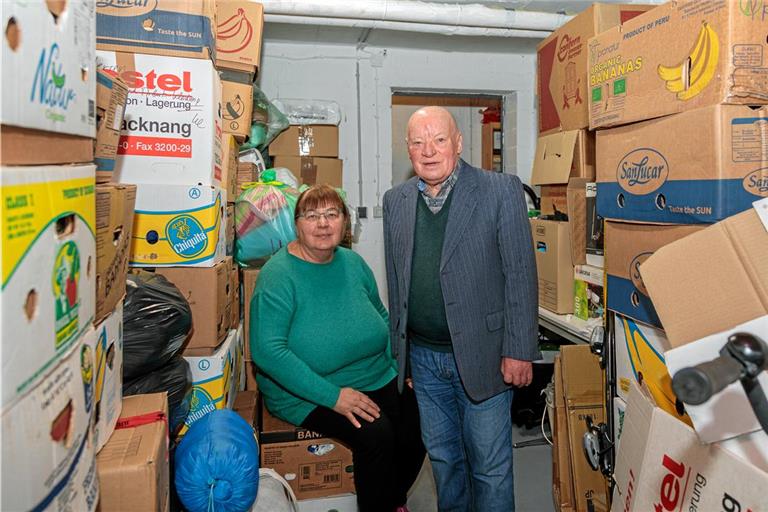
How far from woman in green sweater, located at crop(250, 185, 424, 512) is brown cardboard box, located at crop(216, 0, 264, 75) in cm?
89

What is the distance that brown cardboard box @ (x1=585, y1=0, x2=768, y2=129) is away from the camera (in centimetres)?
133

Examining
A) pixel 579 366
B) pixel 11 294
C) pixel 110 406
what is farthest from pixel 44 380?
pixel 579 366

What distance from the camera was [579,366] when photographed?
7.91 feet

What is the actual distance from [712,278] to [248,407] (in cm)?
190

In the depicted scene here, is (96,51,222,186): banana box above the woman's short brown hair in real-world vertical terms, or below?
above

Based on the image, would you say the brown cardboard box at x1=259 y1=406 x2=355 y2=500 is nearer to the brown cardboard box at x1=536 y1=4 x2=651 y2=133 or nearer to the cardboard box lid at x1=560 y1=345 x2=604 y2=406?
the cardboard box lid at x1=560 y1=345 x2=604 y2=406

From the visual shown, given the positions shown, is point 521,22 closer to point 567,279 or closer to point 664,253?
point 567,279

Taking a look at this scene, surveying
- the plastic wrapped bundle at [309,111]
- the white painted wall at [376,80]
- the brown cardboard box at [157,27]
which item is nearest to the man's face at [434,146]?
the brown cardboard box at [157,27]

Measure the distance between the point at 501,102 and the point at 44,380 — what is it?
4.08m

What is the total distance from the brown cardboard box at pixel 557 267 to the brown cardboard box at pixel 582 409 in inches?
14.5

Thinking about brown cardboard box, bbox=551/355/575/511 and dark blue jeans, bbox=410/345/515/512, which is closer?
dark blue jeans, bbox=410/345/515/512

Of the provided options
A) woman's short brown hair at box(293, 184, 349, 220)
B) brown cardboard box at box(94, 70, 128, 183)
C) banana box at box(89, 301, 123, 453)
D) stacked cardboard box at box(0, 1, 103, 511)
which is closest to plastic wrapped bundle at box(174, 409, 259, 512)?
banana box at box(89, 301, 123, 453)

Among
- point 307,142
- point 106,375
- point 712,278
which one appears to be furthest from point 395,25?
point 106,375

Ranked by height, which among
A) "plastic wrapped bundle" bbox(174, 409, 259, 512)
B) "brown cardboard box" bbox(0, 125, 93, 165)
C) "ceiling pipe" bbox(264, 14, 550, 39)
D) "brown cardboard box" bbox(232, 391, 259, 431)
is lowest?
"brown cardboard box" bbox(232, 391, 259, 431)
